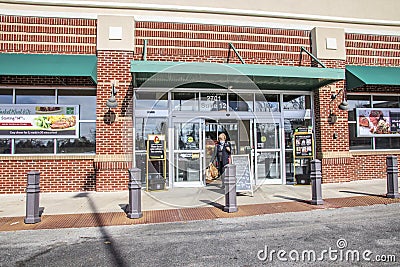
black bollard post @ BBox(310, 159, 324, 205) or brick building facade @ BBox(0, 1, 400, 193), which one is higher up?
brick building facade @ BBox(0, 1, 400, 193)

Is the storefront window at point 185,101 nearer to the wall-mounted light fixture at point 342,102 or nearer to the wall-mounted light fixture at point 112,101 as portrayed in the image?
the wall-mounted light fixture at point 112,101

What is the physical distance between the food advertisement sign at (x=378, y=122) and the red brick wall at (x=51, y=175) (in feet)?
30.6

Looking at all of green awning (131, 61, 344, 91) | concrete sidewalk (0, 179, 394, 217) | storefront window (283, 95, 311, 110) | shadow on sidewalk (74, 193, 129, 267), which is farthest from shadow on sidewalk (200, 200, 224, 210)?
storefront window (283, 95, 311, 110)

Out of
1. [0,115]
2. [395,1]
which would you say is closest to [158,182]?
[0,115]

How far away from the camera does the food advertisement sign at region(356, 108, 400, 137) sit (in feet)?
35.2

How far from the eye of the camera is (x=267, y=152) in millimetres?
10547

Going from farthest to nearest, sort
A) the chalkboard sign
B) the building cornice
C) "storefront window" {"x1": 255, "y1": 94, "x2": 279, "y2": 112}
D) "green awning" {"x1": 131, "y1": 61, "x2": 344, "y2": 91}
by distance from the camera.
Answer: "storefront window" {"x1": 255, "y1": 94, "x2": 279, "y2": 112} < the building cornice < the chalkboard sign < "green awning" {"x1": 131, "y1": 61, "x2": 344, "y2": 91}

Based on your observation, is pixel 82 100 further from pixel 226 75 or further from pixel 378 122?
pixel 378 122

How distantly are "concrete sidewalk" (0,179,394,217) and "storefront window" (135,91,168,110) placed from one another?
8.93ft

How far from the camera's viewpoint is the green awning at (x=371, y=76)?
970 cm

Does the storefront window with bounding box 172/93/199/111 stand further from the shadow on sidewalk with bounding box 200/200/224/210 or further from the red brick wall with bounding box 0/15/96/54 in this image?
the shadow on sidewalk with bounding box 200/200/224/210

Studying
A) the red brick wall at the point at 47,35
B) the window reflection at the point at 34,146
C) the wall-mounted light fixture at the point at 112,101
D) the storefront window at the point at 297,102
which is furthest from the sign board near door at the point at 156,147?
→ the storefront window at the point at 297,102

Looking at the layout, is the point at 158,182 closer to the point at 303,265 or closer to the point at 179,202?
the point at 179,202

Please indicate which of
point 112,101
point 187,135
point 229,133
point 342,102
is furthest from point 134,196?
point 342,102
